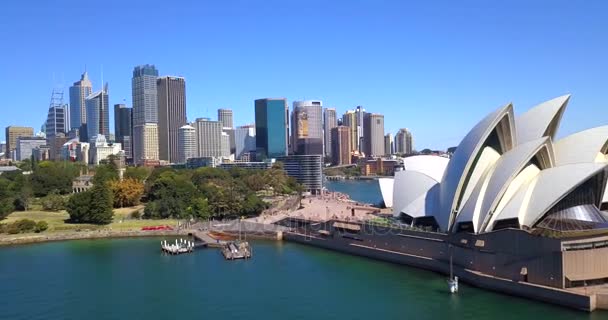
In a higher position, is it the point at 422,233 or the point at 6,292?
the point at 422,233

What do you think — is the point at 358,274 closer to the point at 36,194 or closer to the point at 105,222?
the point at 105,222

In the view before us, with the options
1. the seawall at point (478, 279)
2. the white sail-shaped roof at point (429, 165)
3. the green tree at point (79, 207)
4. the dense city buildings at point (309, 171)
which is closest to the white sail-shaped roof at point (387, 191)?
the white sail-shaped roof at point (429, 165)

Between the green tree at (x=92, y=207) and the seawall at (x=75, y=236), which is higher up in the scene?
the green tree at (x=92, y=207)

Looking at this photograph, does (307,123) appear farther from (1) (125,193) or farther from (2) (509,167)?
(2) (509,167)

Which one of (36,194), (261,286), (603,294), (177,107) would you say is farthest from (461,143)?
(177,107)

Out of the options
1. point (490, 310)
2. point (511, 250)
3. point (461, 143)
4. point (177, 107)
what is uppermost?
point (177, 107)

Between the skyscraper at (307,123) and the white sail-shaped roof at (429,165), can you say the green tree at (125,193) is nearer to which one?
the white sail-shaped roof at (429,165)
